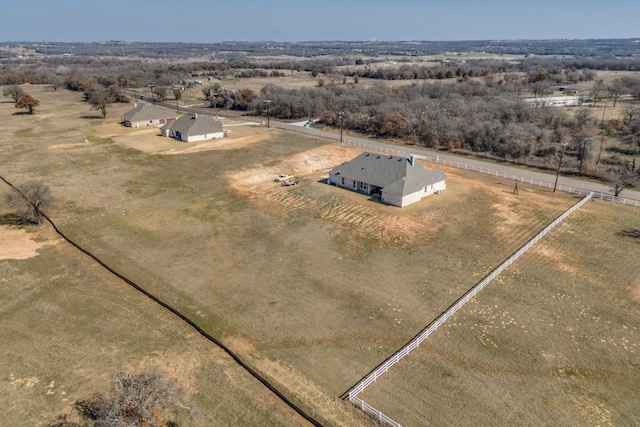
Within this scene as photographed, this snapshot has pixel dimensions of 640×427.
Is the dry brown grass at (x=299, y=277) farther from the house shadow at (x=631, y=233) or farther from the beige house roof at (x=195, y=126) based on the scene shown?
the beige house roof at (x=195, y=126)

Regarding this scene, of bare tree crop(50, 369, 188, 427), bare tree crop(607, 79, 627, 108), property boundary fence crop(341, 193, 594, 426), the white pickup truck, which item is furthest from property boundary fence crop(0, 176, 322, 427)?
bare tree crop(607, 79, 627, 108)

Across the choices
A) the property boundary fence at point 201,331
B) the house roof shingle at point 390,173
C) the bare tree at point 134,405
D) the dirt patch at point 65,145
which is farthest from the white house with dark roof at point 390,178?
the dirt patch at point 65,145

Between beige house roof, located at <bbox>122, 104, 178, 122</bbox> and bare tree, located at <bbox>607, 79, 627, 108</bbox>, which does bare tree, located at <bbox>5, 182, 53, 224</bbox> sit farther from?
bare tree, located at <bbox>607, 79, 627, 108</bbox>

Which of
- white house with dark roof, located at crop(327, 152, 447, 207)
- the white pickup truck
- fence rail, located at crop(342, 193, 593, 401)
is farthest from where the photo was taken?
the white pickup truck

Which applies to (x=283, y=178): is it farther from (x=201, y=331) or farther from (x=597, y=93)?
(x=597, y=93)

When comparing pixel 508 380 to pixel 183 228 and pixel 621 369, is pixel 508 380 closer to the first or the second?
pixel 621 369

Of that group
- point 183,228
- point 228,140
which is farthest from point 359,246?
point 228,140
